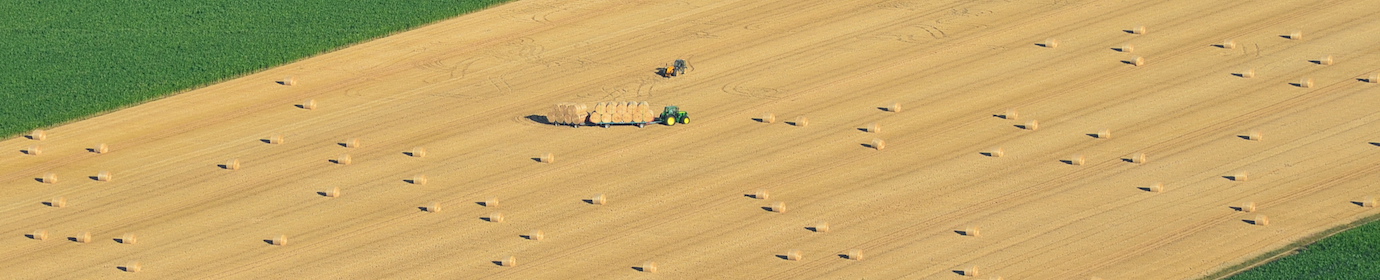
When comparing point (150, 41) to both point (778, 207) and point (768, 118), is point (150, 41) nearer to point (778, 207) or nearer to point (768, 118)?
point (768, 118)

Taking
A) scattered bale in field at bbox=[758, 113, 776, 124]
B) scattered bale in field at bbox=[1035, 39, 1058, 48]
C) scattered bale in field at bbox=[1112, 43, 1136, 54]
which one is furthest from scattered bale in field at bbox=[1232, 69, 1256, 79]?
scattered bale in field at bbox=[758, 113, 776, 124]

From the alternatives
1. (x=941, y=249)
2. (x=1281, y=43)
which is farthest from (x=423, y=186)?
(x=1281, y=43)

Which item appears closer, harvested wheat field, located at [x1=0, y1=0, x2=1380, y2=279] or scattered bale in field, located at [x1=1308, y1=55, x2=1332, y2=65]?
harvested wheat field, located at [x1=0, y1=0, x2=1380, y2=279]

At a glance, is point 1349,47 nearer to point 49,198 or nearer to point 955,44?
point 955,44

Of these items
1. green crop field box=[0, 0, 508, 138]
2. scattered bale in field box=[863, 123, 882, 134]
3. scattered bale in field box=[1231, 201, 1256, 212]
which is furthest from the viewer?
green crop field box=[0, 0, 508, 138]

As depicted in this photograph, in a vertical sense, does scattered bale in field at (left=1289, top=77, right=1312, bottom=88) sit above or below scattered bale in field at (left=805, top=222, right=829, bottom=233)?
above

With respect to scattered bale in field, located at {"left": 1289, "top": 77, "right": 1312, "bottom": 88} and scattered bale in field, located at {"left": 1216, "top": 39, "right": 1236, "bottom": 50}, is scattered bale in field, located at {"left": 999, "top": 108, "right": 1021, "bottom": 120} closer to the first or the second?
scattered bale in field, located at {"left": 1289, "top": 77, "right": 1312, "bottom": 88}

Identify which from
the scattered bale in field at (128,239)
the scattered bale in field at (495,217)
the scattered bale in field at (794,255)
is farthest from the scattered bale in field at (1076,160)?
the scattered bale in field at (128,239)

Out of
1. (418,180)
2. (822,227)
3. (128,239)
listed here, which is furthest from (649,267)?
(128,239)
